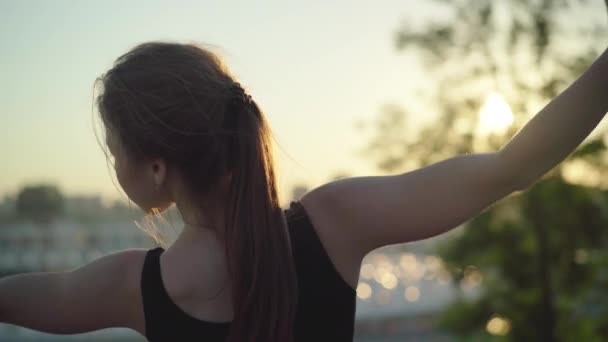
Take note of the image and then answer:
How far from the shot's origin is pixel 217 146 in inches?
53.3

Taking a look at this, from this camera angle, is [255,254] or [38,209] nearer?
[255,254]

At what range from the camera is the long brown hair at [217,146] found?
52.8 inches

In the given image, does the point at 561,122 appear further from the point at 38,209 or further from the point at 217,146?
the point at 38,209

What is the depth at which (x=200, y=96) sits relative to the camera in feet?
4.45

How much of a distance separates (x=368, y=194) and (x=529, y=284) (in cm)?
1404

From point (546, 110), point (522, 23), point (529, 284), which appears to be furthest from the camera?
point (529, 284)

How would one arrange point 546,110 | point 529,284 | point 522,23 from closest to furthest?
1. point 546,110
2. point 522,23
3. point 529,284

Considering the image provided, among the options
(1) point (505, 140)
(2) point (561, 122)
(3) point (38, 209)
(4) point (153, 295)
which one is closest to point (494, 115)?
(1) point (505, 140)

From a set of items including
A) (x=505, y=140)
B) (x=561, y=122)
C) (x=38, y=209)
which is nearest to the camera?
(x=561, y=122)

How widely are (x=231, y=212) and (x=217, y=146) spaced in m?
0.11

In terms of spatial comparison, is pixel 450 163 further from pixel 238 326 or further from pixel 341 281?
pixel 238 326

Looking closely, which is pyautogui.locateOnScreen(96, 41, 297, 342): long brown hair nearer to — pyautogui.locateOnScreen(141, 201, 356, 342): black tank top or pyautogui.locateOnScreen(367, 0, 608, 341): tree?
pyautogui.locateOnScreen(141, 201, 356, 342): black tank top

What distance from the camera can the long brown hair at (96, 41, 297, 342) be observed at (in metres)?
1.34

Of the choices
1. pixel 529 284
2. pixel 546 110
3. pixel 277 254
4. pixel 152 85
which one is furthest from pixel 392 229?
pixel 529 284
